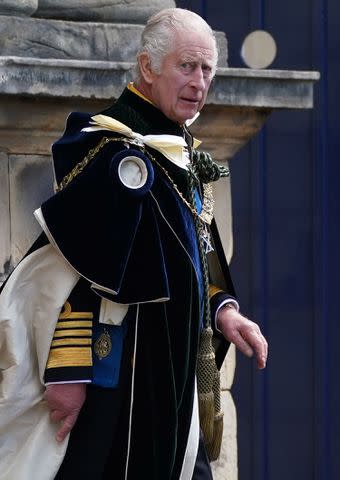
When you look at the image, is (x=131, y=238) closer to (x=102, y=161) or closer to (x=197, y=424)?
Answer: (x=102, y=161)

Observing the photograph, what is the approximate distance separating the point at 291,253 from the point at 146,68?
1.81 m

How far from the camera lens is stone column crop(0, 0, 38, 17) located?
475 centimetres

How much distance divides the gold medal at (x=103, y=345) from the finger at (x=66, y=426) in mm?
156

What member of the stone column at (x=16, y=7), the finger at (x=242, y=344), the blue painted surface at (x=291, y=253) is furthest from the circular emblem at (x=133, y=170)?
the blue painted surface at (x=291, y=253)

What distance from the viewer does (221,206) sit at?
5043 mm

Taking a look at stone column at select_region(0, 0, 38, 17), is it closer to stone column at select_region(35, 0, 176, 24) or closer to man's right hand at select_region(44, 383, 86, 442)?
stone column at select_region(35, 0, 176, 24)

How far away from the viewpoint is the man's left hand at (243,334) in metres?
4.19

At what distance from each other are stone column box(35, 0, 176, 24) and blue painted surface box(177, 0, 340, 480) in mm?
959

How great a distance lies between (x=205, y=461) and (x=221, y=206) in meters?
0.96

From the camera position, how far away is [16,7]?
4.76 meters

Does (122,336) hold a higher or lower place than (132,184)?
lower

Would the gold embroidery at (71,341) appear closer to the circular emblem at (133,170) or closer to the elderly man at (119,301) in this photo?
the elderly man at (119,301)

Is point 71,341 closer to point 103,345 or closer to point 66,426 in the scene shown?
point 103,345

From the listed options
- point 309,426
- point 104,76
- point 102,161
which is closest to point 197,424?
point 102,161
